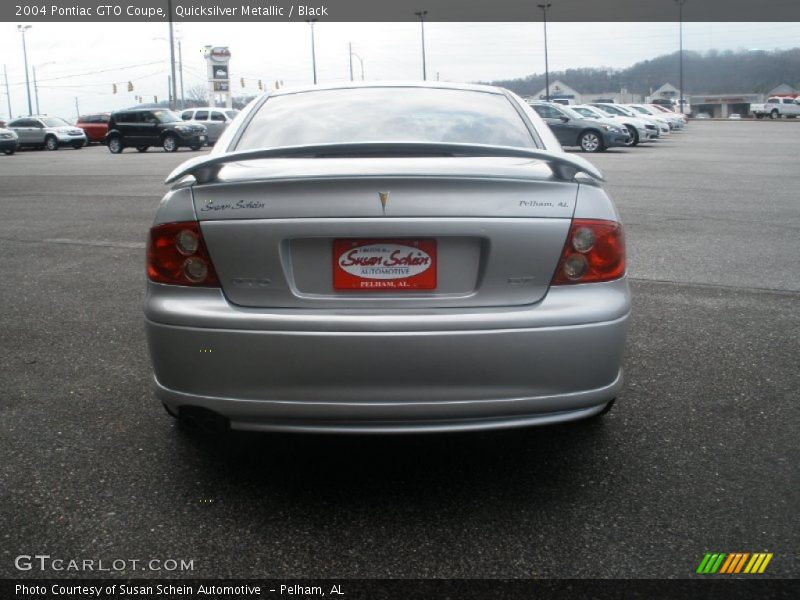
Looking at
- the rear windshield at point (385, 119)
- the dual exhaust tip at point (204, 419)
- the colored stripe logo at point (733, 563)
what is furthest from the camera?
the rear windshield at point (385, 119)

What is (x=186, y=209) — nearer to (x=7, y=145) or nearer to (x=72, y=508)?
(x=72, y=508)

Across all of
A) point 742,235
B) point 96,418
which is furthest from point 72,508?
point 742,235

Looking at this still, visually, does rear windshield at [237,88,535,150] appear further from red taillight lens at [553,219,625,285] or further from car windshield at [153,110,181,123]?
car windshield at [153,110,181,123]

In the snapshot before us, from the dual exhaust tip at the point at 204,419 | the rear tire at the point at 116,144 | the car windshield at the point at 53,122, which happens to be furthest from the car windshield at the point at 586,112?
the dual exhaust tip at the point at 204,419

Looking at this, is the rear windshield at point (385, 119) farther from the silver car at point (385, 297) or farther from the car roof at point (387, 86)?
the silver car at point (385, 297)

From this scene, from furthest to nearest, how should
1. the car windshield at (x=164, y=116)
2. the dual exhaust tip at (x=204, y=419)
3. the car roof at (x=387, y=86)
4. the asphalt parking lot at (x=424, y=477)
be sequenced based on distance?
the car windshield at (x=164, y=116) → the car roof at (x=387, y=86) → the dual exhaust tip at (x=204, y=419) → the asphalt parking lot at (x=424, y=477)

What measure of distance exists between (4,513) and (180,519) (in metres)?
0.60

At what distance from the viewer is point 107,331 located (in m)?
5.38

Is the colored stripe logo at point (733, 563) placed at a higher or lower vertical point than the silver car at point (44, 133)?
lower

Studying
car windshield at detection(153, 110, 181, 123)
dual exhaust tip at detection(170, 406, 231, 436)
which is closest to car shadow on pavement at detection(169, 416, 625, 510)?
dual exhaust tip at detection(170, 406, 231, 436)

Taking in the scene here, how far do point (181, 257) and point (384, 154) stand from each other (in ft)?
2.64

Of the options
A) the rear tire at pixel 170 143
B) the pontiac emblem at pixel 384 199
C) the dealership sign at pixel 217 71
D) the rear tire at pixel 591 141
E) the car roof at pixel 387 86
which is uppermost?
the dealership sign at pixel 217 71

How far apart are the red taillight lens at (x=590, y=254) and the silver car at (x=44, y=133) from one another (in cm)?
3995

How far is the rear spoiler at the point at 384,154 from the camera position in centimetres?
296
